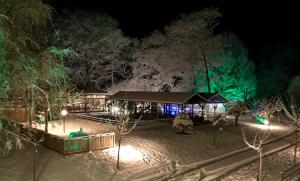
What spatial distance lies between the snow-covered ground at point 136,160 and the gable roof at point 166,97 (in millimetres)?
4954

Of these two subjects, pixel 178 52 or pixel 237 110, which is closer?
pixel 237 110

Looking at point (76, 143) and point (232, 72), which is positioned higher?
point (232, 72)

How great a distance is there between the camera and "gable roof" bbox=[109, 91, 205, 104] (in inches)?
973

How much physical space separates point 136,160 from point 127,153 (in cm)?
124

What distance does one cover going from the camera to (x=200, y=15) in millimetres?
34250

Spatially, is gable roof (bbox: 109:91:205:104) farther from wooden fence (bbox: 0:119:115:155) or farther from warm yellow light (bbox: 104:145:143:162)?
wooden fence (bbox: 0:119:115:155)

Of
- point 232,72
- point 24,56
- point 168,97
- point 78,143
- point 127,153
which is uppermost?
point 232,72

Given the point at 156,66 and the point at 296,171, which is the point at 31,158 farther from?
the point at 156,66

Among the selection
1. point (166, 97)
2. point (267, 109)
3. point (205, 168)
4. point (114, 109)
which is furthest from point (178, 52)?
point (205, 168)

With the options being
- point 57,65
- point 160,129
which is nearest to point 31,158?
point 57,65

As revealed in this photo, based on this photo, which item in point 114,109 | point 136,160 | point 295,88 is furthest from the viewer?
point 295,88

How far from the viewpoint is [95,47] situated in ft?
126

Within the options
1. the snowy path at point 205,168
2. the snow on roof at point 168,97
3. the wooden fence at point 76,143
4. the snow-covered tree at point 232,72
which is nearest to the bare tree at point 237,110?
the snow on roof at point 168,97

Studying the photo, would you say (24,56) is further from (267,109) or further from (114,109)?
(267,109)
